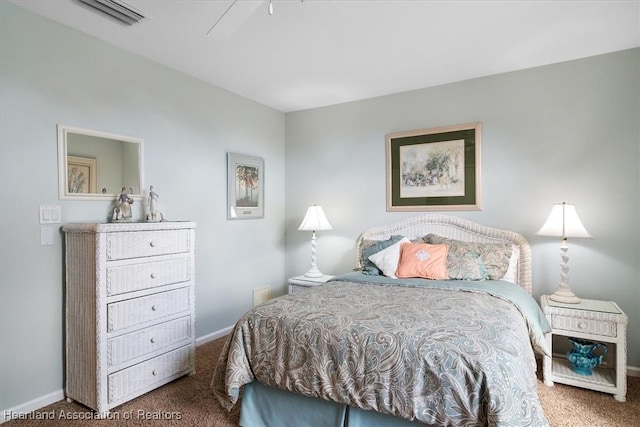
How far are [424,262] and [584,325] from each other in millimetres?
1138

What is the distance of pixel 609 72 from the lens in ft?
9.34

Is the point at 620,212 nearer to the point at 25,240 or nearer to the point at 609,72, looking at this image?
the point at 609,72

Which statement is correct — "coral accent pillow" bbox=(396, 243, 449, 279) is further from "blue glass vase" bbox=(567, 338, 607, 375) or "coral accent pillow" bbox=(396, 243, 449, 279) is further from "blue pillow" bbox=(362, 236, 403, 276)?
"blue glass vase" bbox=(567, 338, 607, 375)

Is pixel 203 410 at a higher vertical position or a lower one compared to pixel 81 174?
lower

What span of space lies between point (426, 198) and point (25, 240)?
3211 millimetres

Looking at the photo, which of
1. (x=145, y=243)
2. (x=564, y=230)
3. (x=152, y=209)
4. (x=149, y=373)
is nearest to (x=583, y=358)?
(x=564, y=230)

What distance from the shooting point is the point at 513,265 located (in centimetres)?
305

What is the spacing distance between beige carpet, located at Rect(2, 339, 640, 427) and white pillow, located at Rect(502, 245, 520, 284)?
0.80 meters

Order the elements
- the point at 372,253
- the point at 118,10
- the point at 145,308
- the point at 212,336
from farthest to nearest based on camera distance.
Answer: the point at 212,336
the point at 372,253
the point at 145,308
the point at 118,10

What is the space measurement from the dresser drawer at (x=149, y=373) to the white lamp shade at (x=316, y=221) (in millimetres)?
1641

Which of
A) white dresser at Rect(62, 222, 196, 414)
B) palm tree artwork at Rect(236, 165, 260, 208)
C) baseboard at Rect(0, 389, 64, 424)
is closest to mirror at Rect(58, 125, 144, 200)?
white dresser at Rect(62, 222, 196, 414)

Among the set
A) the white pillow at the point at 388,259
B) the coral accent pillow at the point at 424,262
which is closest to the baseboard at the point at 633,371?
the coral accent pillow at the point at 424,262

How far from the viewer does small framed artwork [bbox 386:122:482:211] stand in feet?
11.1

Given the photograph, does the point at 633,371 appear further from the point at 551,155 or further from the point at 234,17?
the point at 234,17
